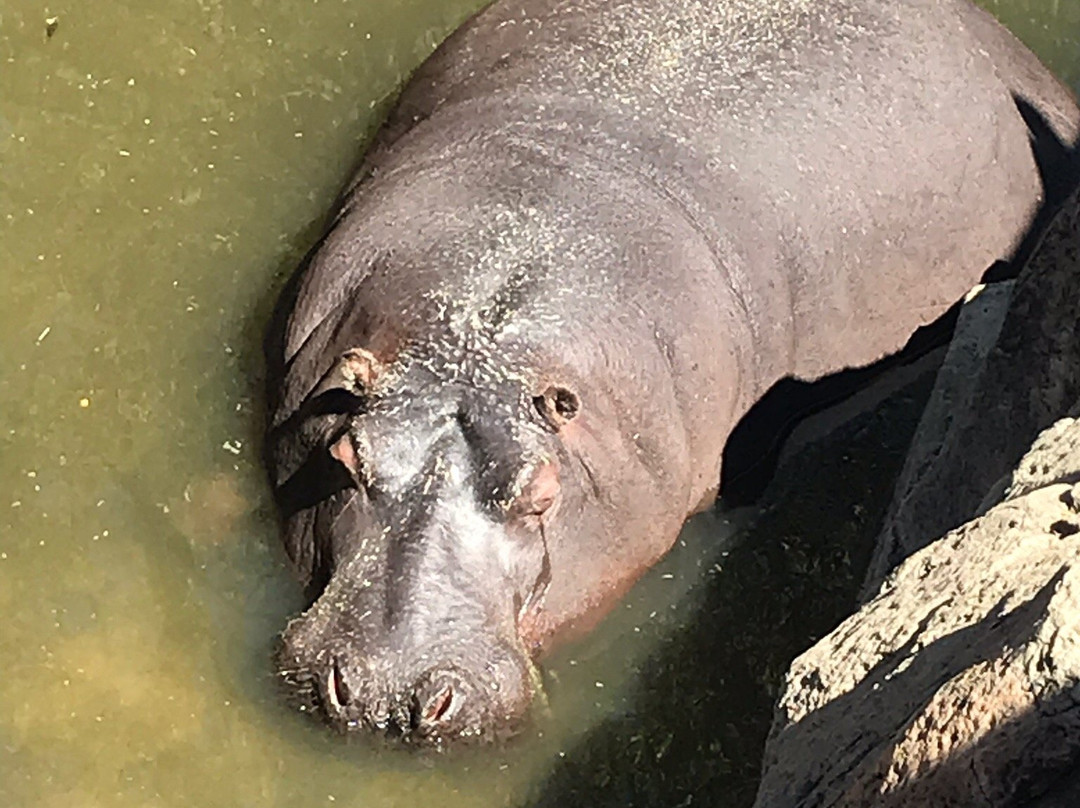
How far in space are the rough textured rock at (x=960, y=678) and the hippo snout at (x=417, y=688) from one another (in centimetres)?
86

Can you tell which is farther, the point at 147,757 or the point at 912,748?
the point at 147,757

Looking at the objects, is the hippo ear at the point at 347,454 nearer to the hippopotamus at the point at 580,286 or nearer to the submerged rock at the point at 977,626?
the hippopotamus at the point at 580,286

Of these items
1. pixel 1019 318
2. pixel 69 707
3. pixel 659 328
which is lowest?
pixel 69 707

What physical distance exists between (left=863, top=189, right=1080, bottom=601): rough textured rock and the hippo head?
753 mm

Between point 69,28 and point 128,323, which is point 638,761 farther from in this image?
point 69,28

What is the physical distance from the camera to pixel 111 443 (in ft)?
13.7

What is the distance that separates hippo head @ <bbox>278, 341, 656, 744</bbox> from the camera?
134 inches

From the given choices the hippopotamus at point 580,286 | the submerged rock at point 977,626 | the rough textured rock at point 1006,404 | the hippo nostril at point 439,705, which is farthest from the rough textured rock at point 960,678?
the hippopotamus at point 580,286

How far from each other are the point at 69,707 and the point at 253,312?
1200mm

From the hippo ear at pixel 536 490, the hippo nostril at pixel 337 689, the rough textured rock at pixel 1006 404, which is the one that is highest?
the rough textured rock at pixel 1006 404

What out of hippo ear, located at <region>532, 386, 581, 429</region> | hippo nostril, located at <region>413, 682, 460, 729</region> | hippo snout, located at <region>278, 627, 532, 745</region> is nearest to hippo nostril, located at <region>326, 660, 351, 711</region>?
hippo snout, located at <region>278, 627, 532, 745</region>

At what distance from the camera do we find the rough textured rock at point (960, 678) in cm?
192

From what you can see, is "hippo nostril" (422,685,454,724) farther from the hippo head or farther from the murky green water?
the murky green water

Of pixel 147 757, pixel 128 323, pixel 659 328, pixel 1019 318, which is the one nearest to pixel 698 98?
pixel 659 328
